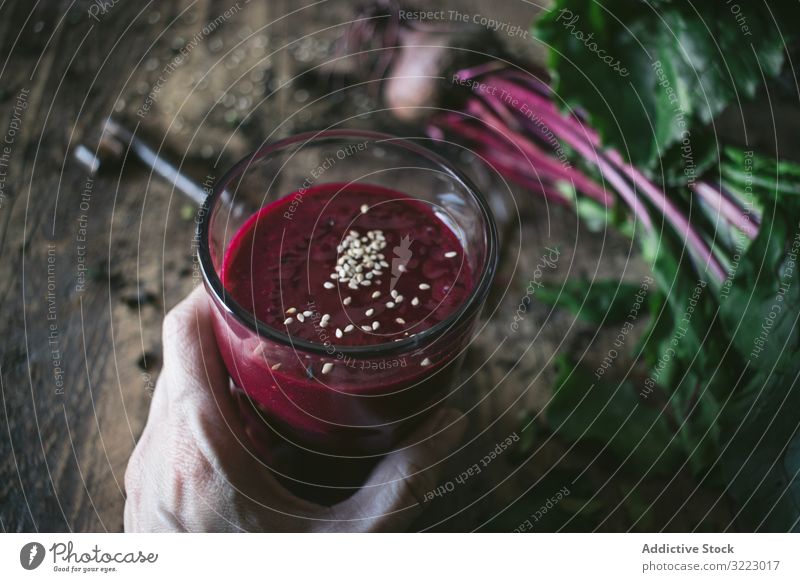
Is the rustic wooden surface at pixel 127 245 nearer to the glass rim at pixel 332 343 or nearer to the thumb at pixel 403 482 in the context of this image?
the thumb at pixel 403 482

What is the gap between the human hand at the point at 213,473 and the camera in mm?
493

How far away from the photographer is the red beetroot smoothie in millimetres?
438

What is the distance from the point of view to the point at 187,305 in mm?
517

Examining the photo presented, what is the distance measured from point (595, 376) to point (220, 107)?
1.48 feet

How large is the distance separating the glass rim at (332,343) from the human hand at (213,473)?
6cm

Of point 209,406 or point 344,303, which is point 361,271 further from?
point 209,406

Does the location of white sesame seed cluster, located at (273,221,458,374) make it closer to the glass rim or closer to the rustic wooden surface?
the glass rim

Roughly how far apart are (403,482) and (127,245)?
0.33 metres

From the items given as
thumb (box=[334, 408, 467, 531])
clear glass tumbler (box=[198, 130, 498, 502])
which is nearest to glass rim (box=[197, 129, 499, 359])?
clear glass tumbler (box=[198, 130, 498, 502])

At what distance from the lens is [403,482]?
515 millimetres

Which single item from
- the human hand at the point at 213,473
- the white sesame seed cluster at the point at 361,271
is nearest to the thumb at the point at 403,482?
the human hand at the point at 213,473

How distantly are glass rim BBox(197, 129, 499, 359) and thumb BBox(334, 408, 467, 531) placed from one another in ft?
0.44
